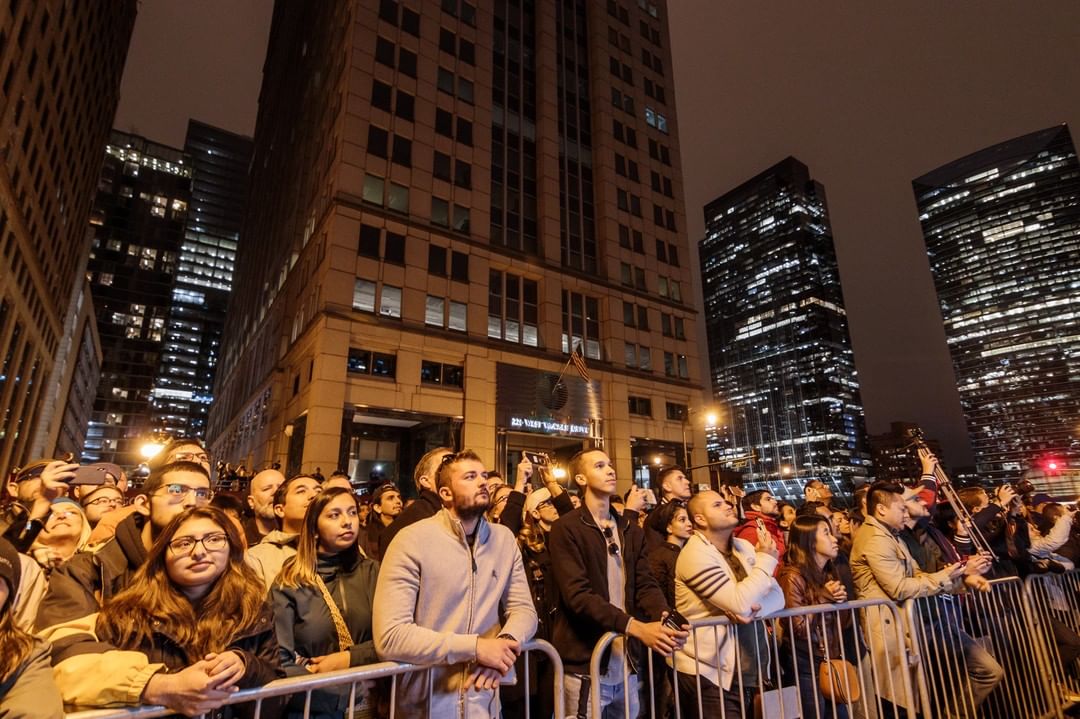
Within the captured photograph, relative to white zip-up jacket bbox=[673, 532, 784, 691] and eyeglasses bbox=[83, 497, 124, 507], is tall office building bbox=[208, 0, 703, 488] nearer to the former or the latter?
eyeglasses bbox=[83, 497, 124, 507]

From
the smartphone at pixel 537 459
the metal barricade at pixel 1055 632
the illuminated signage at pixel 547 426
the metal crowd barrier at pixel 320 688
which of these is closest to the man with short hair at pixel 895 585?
the metal barricade at pixel 1055 632

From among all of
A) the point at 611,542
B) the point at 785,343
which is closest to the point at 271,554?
the point at 611,542

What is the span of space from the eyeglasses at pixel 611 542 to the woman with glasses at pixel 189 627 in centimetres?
249

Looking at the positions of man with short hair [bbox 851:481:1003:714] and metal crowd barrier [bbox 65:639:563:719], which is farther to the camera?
man with short hair [bbox 851:481:1003:714]

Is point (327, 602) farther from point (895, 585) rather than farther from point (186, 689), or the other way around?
point (895, 585)

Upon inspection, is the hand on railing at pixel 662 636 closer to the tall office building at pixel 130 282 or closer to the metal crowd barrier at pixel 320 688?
the metal crowd barrier at pixel 320 688

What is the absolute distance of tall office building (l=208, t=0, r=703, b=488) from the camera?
24.1 meters

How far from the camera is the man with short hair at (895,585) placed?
15.1ft

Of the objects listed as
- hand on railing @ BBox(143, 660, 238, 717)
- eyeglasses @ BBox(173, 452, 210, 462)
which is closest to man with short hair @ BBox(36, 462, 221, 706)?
hand on railing @ BBox(143, 660, 238, 717)

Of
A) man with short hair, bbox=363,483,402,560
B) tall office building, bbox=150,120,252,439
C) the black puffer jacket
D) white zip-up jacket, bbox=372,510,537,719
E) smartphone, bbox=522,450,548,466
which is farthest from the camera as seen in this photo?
tall office building, bbox=150,120,252,439

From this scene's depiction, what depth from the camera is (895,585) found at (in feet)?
15.7

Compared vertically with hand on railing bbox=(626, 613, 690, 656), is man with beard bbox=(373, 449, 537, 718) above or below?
above

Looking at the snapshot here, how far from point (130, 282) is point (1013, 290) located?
213514 mm

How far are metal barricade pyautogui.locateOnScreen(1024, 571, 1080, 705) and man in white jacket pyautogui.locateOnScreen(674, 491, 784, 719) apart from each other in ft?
13.7
